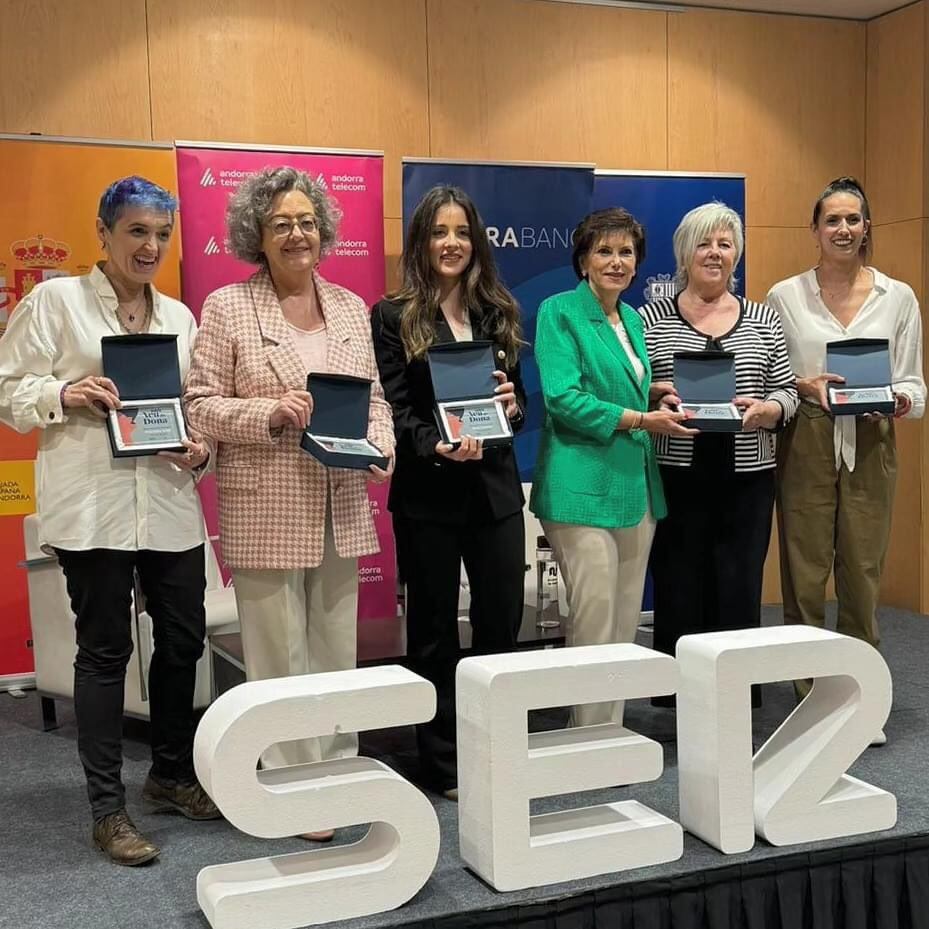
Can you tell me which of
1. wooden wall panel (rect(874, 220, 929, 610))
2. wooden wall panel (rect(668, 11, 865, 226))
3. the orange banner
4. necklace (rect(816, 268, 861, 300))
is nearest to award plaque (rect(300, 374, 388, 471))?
necklace (rect(816, 268, 861, 300))

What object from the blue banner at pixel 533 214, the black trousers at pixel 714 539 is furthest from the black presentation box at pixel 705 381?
the blue banner at pixel 533 214

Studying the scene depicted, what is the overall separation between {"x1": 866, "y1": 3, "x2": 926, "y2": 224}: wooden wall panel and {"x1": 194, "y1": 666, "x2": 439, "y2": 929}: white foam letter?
439 cm

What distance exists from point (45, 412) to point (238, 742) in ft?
3.03

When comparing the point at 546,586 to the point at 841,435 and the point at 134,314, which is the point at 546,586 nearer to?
the point at 841,435

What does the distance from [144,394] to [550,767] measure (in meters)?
1.30

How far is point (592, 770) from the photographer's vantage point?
2.68m

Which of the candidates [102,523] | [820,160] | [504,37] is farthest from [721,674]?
[820,160]

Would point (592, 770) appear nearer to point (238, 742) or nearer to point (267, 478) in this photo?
point (238, 742)

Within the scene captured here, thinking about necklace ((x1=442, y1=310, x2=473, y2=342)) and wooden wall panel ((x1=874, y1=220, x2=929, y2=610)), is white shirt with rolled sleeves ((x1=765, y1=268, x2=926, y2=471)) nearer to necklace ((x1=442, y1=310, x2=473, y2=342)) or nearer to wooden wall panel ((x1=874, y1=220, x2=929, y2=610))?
necklace ((x1=442, y1=310, x2=473, y2=342))

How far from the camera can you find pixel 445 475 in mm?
3129

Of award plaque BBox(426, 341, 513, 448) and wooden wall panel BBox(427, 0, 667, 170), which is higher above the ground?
wooden wall panel BBox(427, 0, 667, 170)

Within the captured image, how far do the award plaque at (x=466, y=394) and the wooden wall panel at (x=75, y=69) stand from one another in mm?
2499

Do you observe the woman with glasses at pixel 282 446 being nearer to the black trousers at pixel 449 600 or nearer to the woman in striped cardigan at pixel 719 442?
the black trousers at pixel 449 600

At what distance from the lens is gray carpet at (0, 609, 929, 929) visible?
259 centimetres
